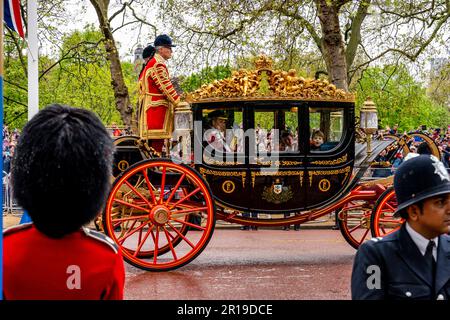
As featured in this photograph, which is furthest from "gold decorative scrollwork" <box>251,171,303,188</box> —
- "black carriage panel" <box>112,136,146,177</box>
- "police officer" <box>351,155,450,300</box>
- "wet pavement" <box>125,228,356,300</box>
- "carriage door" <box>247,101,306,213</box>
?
"police officer" <box>351,155,450,300</box>

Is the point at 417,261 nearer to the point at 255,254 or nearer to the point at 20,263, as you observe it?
the point at 20,263

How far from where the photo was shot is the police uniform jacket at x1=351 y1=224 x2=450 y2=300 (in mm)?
2469

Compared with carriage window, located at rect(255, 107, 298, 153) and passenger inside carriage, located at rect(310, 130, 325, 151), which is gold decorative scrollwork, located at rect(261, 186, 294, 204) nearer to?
carriage window, located at rect(255, 107, 298, 153)

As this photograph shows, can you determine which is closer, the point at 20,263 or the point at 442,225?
the point at 20,263

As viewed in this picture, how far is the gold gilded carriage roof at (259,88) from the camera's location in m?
7.50

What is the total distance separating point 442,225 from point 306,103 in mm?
5085

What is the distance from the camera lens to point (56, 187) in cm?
211

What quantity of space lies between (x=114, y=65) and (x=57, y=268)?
13.4 metres

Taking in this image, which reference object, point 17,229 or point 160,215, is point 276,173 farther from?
point 17,229

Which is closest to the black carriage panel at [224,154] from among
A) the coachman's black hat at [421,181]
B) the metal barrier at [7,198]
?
the coachman's black hat at [421,181]

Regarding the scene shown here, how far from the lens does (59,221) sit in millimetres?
2129

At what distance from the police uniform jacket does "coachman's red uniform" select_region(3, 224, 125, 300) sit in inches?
35.9
